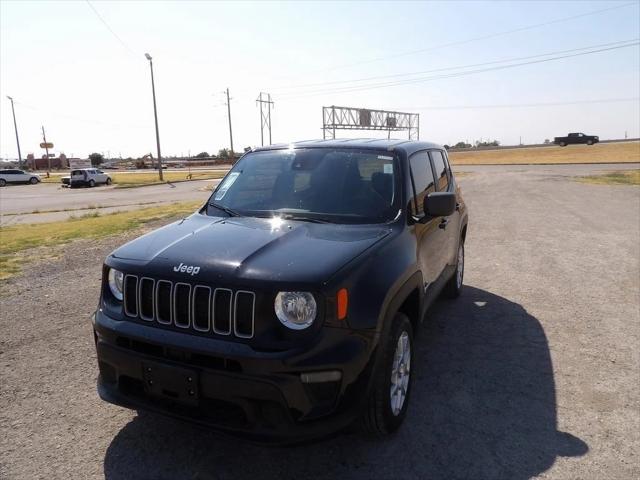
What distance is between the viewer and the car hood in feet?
8.68

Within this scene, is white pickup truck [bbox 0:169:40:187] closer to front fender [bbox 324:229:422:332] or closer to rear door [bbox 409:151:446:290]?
rear door [bbox 409:151:446:290]

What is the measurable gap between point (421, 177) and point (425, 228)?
24.6 inches

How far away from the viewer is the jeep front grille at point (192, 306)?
2.58 metres

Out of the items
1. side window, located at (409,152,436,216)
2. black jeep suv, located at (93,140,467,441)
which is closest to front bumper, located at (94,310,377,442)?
black jeep suv, located at (93,140,467,441)

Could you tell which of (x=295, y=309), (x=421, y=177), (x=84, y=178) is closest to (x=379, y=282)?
(x=295, y=309)

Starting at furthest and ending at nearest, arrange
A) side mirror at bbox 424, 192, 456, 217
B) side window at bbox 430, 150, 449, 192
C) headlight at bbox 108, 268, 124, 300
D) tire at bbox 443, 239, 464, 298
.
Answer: tire at bbox 443, 239, 464, 298 → side window at bbox 430, 150, 449, 192 → side mirror at bbox 424, 192, 456, 217 → headlight at bbox 108, 268, 124, 300

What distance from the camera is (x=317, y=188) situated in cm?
392

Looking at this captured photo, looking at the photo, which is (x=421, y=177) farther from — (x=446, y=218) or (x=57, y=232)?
(x=57, y=232)

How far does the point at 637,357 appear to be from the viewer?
430cm

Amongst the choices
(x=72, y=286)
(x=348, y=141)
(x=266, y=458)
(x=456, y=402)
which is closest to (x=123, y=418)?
(x=266, y=458)

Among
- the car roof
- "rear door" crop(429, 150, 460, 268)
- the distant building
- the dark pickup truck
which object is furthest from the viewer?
the distant building

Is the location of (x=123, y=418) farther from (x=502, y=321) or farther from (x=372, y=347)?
(x=502, y=321)

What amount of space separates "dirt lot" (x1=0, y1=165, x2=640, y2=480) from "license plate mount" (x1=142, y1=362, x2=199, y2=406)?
344 millimetres

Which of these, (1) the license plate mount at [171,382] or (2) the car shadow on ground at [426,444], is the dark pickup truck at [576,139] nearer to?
(2) the car shadow on ground at [426,444]
